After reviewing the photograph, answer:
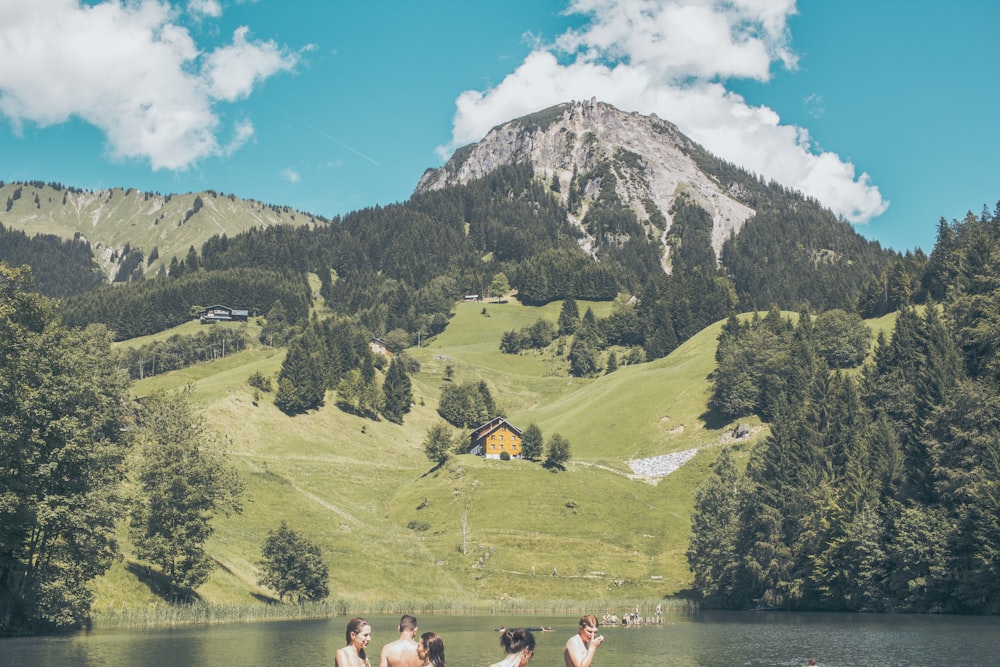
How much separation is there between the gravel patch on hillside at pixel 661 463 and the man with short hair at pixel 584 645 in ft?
514

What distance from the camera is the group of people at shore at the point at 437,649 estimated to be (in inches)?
656

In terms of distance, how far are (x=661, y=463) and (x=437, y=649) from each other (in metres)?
163

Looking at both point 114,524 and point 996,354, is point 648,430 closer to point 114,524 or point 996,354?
point 996,354

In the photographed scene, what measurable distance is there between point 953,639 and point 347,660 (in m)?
57.2

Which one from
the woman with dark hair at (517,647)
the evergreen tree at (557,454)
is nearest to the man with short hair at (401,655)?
the woman with dark hair at (517,647)

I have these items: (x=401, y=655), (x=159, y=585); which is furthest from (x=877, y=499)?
(x=401, y=655)

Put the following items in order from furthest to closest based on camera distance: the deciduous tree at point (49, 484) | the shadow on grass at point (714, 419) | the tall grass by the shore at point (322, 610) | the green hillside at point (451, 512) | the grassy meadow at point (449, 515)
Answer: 1. the shadow on grass at point (714, 419)
2. the green hillside at point (451, 512)
3. the grassy meadow at point (449, 515)
4. the tall grass by the shore at point (322, 610)
5. the deciduous tree at point (49, 484)

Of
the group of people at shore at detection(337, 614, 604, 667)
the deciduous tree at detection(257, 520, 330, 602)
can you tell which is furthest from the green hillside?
the group of people at shore at detection(337, 614, 604, 667)

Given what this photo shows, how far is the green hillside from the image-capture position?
113750 millimetres

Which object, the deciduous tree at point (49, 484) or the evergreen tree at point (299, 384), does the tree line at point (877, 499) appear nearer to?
the deciduous tree at point (49, 484)

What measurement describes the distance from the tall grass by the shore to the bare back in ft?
A: 201

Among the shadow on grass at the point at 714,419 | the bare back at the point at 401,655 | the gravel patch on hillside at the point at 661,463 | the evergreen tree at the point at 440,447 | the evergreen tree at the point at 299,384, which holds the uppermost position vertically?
the evergreen tree at the point at 299,384

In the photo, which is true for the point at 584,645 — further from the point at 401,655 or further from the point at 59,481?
the point at 59,481

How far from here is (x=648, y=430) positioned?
19288 centimetres
